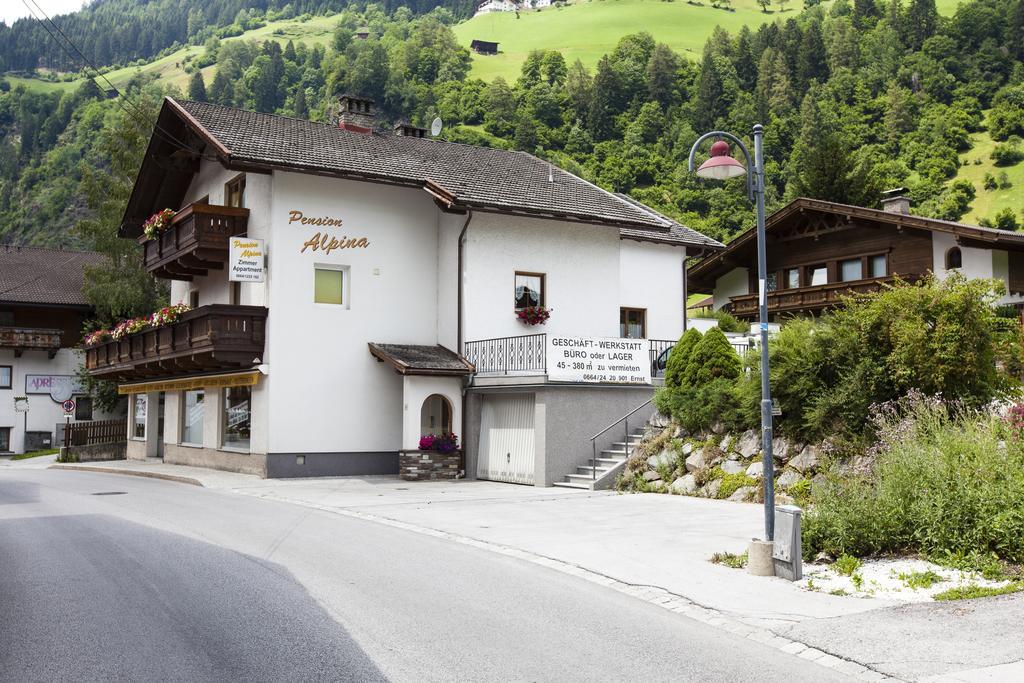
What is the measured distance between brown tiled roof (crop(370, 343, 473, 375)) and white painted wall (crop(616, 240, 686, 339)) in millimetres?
6497

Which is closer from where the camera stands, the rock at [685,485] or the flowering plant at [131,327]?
the rock at [685,485]

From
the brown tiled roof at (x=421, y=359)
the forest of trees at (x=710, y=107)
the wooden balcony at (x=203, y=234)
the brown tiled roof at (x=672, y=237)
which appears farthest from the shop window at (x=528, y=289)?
the forest of trees at (x=710, y=107)

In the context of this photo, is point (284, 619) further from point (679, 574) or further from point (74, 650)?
point (679, 574)

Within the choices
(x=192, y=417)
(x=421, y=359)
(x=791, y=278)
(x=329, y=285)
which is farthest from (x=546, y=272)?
(x=791, y=278)

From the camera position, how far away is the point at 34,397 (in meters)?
48.1

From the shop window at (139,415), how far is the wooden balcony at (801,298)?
2506 centimetres

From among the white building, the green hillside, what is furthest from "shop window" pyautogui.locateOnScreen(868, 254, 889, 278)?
the green hillside

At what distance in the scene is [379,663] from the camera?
6488 millimetres

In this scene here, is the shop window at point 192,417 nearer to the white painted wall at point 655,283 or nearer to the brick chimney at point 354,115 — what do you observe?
the brick chimney at point 354,115

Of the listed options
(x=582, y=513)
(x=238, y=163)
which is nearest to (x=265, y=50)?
(x=238, y=163)

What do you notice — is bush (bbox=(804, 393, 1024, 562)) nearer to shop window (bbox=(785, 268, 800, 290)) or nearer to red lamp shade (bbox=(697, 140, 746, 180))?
red lamp shade (bbox=(697, 140, 746, 180))

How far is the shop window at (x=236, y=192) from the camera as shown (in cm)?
2569

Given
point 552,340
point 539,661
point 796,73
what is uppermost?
point 796,73

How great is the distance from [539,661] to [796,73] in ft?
397
